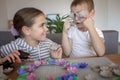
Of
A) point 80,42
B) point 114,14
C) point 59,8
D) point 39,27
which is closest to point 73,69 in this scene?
point 39,27

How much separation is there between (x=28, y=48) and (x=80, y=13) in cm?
40

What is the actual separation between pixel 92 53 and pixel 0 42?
1007 millimetres

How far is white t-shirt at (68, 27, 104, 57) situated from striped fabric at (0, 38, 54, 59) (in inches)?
8.8

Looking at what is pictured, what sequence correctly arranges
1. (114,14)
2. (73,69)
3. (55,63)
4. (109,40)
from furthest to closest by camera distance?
(114,14) → (109,40) → (55,63) → (73,69)

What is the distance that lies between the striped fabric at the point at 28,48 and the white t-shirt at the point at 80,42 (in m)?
0.22

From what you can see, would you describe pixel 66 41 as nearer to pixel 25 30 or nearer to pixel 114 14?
pixel 25 30

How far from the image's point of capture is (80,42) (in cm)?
140

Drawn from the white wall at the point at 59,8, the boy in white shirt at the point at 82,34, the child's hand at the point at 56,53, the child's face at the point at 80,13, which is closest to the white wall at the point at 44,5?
A: the white wall at the point at 59,8

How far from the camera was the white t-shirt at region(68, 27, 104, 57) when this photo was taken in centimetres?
135

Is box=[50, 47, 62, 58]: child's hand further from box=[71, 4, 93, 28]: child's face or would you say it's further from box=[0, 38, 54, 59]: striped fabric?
box=[71, 4, 93, 28]: child's face

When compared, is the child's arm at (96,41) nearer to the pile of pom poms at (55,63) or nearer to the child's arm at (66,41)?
the child's arm at (66,41)

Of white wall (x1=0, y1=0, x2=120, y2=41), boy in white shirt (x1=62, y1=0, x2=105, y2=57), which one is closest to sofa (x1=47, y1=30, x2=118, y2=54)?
boy in white shirt (x1=62, y1=0, x2=105, y2=57)

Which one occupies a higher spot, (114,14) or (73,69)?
(114,14)

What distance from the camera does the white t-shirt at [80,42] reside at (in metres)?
1.35
